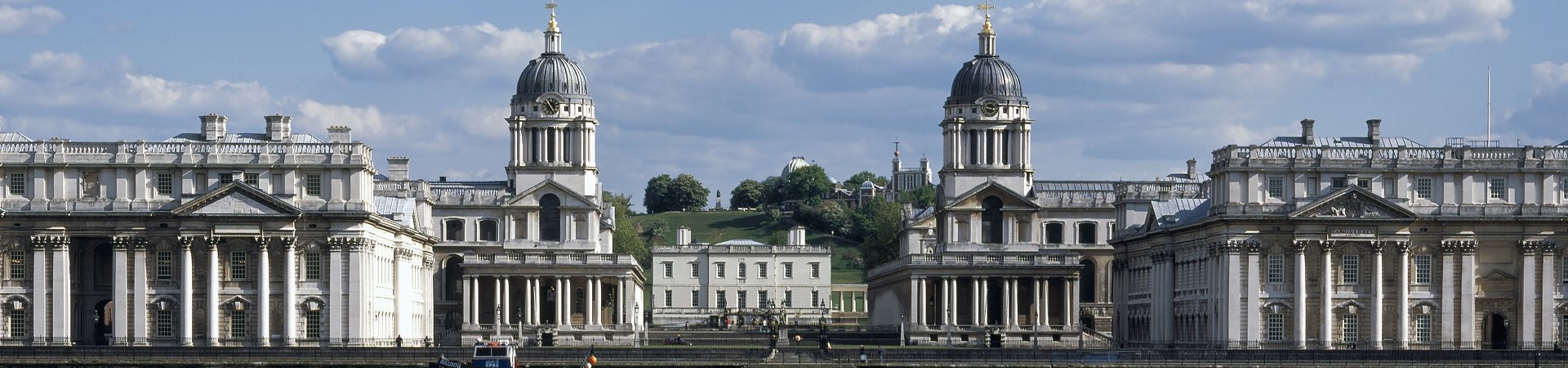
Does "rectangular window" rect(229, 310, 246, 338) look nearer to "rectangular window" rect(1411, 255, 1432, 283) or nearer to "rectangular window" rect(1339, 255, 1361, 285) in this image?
"rectangular window" rect(1339, 255, 1361, 285)

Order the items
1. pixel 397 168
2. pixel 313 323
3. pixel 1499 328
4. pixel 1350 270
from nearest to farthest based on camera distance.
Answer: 1. pixel 313 323
2. pixel 1350 270
3. pixel 1499 328
4. pixel 397 168

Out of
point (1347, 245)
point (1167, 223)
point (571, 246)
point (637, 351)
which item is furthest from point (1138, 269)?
point (637, 351)

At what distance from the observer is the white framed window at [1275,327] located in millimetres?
126438

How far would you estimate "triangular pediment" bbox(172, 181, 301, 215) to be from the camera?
123 m

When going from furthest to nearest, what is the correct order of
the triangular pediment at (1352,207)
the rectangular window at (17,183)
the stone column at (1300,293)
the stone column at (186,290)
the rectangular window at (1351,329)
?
the rectangular window at (1351,329), the stone column at (1300,293), the triangular pediment at (1352,207), the rectangular window at (17,183), the stone column at (186,290)

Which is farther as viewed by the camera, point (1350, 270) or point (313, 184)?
point (1350, 270)

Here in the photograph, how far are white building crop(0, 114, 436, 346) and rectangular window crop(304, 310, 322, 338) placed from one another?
36 millimetres

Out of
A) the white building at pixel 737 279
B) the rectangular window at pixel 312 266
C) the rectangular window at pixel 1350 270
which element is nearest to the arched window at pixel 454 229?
the white building at pixel 737 279

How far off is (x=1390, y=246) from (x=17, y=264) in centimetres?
5980

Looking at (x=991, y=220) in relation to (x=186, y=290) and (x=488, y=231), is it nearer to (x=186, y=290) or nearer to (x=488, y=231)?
(x=488, y=231)

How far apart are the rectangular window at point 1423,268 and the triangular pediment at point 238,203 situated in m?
48.9

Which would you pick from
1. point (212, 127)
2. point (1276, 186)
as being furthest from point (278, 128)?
point (1276, 186)

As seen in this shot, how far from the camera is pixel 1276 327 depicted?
126562 mm

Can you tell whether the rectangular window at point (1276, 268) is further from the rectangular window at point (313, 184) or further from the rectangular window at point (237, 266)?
the rectangular window at point (237, 266)
